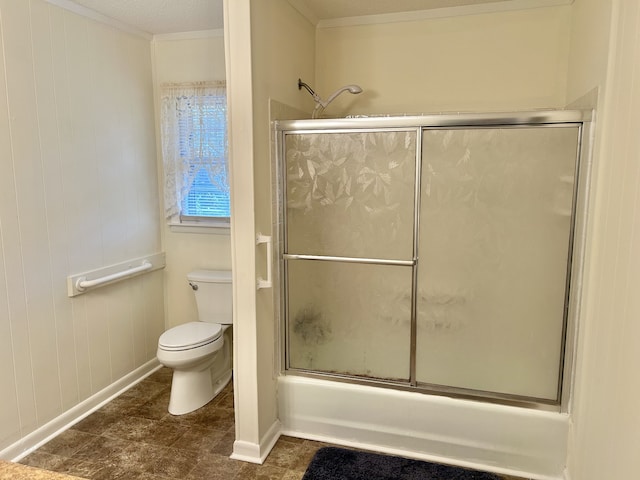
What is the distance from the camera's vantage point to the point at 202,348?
275 cm

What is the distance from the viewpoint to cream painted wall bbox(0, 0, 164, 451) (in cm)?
226

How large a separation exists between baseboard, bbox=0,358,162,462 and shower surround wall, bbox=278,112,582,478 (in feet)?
3.91

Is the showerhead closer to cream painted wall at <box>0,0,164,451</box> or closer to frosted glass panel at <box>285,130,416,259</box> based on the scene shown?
frosted glass panel at <box>285,130,416,259</box>

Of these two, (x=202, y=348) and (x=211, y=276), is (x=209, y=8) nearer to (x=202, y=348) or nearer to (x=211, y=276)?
(x=211, y=276)

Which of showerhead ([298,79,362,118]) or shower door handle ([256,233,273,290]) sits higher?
showerhead ([298,79,362,118])

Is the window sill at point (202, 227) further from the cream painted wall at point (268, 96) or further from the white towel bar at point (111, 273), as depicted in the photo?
the cream painted wall at point (268, 96)

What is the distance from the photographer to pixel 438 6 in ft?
8.61

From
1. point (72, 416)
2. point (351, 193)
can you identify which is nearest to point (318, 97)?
point (351, 193)

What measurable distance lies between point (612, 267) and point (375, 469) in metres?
1.42

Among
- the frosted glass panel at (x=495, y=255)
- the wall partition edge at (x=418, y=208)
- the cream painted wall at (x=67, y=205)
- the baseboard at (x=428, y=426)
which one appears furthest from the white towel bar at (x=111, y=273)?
the frosted glass panel at (x=495, y=255)

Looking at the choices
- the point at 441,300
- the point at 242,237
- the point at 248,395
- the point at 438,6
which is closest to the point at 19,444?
the point at 248,395

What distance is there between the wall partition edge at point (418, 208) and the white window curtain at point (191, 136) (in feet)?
2.80

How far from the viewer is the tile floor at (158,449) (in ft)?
7.34

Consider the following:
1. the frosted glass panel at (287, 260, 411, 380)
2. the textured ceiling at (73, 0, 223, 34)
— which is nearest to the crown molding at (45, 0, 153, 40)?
the textured ceiling at (73, 0, 223, 34)
